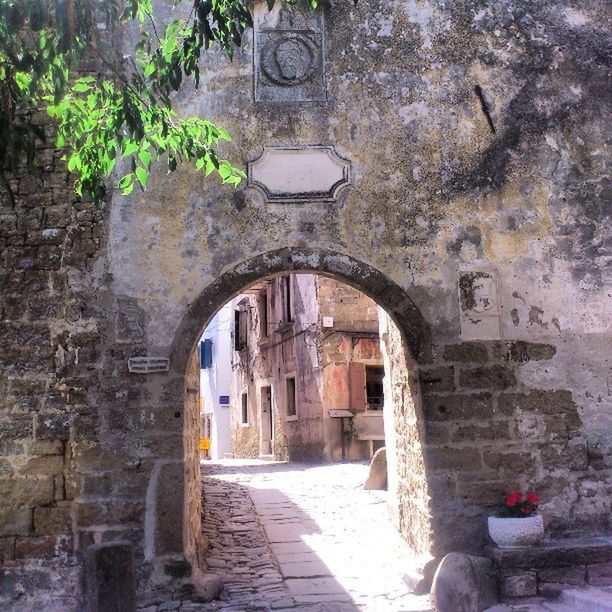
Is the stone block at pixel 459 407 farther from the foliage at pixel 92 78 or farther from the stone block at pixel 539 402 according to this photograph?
the foliage at pixel 92 78

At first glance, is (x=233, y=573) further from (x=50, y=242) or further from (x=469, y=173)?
(x=469, y=173)

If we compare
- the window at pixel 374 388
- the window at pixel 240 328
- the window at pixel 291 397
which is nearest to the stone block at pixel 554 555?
the window at pixel 374 388

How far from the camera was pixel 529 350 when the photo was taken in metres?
5.24

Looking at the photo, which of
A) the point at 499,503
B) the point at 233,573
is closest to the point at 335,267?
the point at 499,503

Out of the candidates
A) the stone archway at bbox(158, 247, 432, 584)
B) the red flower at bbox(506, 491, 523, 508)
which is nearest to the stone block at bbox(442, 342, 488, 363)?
the stone archway at bbox(158, 247, 432, 584)

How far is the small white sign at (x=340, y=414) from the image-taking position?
13.3 meters

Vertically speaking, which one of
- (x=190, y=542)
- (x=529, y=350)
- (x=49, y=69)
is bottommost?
(x=190, y=542)

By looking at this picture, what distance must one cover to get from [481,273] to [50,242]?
3375 millimetres

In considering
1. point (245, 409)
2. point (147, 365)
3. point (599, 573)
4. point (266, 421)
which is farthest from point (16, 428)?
point (245, 409)

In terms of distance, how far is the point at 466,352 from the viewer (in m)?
5.20

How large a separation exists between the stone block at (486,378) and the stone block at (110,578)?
293 centimetres

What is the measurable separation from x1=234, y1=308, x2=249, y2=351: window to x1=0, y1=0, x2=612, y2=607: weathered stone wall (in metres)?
15.0

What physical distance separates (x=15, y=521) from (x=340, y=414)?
356 inches

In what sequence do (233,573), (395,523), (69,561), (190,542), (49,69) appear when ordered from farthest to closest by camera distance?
(395,523), (233,573), (190,542), (69,561), (49,69)
